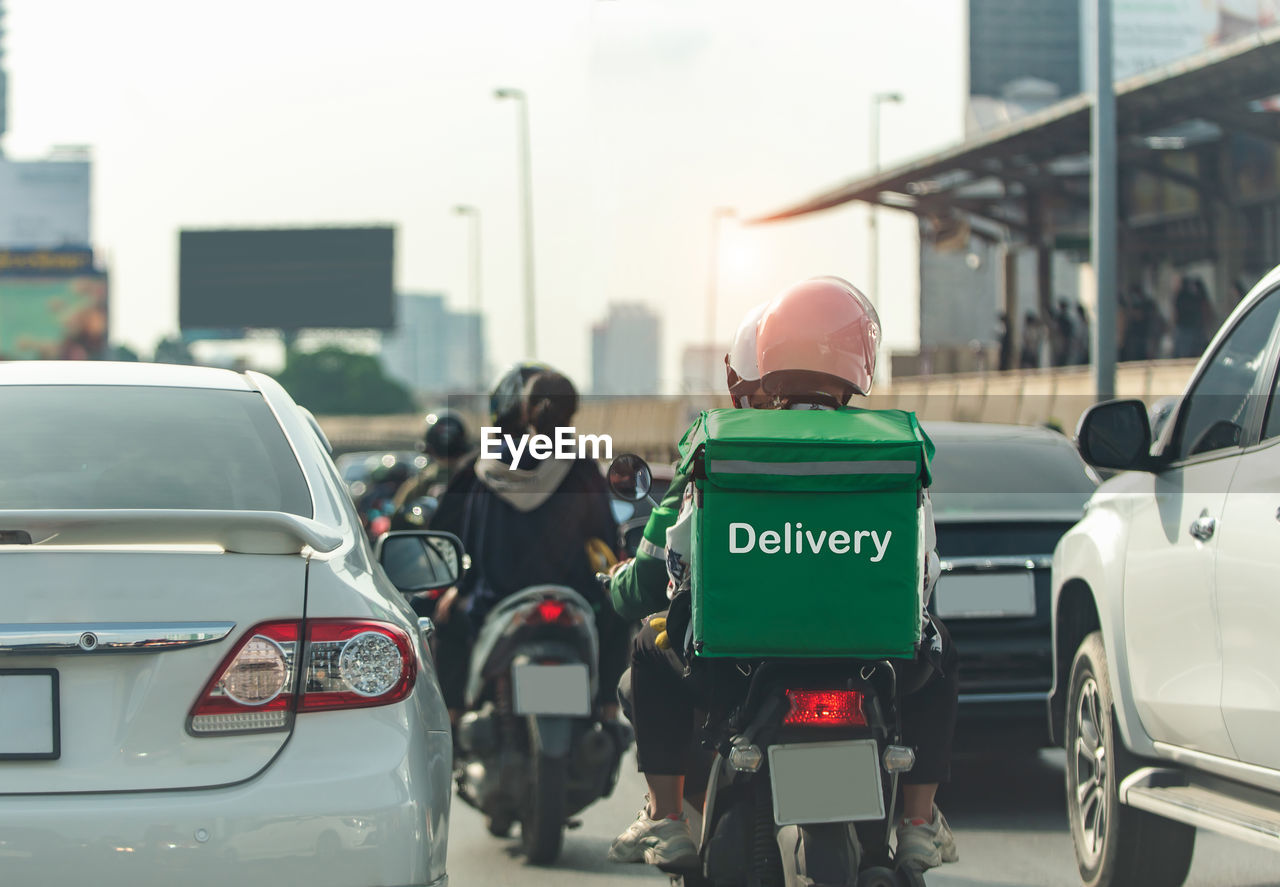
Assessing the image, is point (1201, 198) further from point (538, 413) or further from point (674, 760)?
point (674, 760)

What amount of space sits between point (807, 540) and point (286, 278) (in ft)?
211

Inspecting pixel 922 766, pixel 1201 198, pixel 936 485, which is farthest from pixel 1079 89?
pixel 922 766

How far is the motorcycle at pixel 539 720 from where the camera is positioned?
5949mm

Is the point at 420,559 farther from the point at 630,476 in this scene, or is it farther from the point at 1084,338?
the point at 1084,338

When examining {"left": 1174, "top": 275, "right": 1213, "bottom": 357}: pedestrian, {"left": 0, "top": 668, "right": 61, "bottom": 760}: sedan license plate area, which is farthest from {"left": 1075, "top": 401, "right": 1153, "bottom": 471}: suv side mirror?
{"left": 1174, "top": 275, "right": 1213, "bottom": 357}: pedestrian

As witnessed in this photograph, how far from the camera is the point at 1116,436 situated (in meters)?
5.14

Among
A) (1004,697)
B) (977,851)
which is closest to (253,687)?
(977,851)

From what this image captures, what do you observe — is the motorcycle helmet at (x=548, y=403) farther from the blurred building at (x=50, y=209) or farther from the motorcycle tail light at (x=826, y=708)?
the blurred building at (x=50, y=209)

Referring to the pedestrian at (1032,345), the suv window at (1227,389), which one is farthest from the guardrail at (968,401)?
the suv window at (1227,389)

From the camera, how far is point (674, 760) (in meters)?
3.72

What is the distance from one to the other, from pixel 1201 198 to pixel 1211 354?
29.3 meters

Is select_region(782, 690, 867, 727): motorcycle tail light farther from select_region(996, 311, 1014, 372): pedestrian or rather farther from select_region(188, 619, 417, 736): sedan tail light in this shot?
select_region(996, 311, 1014, 372): pedestrian

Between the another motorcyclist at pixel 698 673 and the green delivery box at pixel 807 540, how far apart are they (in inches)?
10.6

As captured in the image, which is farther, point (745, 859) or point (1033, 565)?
point (1033, 565)
